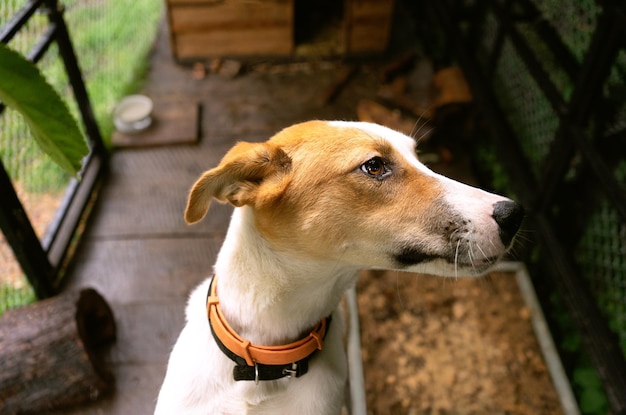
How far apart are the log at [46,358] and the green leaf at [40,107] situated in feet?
4.94

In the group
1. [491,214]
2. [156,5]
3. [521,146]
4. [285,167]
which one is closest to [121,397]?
[285,167]

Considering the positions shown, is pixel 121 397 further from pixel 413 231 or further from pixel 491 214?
pixel 491 214

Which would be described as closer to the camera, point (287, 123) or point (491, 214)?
point (491, 214)

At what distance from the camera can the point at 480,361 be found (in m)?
2.43

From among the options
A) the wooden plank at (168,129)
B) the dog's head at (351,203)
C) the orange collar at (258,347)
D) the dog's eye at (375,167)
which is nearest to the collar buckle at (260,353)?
the orange collar at (258,347)

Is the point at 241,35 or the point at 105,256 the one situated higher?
the point at 241,35

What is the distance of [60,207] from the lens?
283cm

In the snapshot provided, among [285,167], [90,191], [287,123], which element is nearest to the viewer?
[285,167]

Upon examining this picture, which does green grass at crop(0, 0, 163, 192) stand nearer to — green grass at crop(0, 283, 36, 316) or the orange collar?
green grass at crop(0, 283, 36, 316)

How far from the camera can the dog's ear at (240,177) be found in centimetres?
129

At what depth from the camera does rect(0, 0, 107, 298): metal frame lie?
2180 millimetres

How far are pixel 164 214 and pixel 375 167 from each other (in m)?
2.02

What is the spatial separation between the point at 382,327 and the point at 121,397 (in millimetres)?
1247

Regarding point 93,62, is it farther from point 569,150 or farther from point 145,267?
point 569,150
